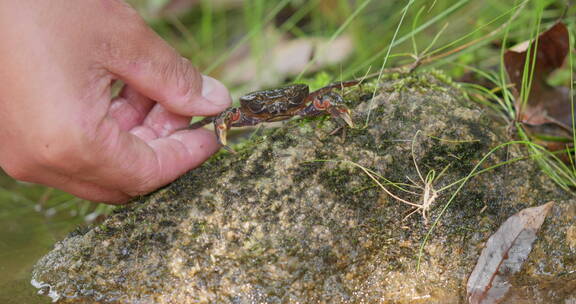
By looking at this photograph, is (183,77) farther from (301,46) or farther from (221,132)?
(301,46)

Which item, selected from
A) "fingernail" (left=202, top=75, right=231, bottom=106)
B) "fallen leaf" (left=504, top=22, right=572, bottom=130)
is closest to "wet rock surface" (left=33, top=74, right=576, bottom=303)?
"fingernail" (left=202, top=75, right=231, bottom=106)

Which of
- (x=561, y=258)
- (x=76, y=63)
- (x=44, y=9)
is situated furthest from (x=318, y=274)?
(x=44, y=9)

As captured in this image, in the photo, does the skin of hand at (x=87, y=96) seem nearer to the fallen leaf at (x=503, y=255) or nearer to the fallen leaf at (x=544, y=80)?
the fallen leaf at (x=503, y=255)

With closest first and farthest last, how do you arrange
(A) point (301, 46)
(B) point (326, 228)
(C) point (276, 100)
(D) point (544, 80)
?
(B) point (326, 228) < (C) point (276, 100) < (D) point (544, 80) < (A) point (301, 46)

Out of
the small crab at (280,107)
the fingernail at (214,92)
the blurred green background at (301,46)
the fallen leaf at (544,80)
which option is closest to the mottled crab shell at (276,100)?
the small crab at (280,107)

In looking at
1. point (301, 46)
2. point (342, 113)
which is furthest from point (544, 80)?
point (301, 46)

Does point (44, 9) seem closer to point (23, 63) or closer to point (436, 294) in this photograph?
point (23, 63)

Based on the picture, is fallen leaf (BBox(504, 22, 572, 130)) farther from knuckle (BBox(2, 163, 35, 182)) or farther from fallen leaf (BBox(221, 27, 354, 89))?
knuckle (BBox(2, 163, 35, 182))
